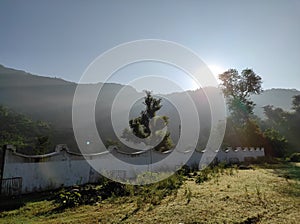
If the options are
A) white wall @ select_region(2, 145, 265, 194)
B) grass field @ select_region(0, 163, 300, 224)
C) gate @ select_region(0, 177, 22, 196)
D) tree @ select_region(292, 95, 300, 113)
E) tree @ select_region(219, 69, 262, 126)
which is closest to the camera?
grass field @ select_region(0, 163, 300, 224)

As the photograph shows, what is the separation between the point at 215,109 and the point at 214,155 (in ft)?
62.6

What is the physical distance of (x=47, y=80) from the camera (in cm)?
7525

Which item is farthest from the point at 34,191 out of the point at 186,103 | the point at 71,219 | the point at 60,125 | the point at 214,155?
the point at 60,125

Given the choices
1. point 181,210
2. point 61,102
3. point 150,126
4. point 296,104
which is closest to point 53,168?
point 181,210

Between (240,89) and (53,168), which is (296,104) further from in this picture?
(53,168)

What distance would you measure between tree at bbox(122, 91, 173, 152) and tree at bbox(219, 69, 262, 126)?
46.6ft

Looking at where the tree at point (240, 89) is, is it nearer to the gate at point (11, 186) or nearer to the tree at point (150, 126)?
the tree at point (150, 126)

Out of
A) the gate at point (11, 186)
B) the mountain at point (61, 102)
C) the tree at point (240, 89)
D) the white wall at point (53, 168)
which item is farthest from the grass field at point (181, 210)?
the tree at point (240, 89)

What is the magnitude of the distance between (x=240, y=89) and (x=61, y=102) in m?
46.8

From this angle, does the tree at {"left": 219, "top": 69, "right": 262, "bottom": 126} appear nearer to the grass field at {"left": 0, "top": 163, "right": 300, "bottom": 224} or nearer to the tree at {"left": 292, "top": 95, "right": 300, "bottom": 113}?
the tree at {"left": 292, "top": 95, "right": 300, "bottom": 113}

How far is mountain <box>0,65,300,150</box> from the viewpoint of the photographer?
3809 centimetres

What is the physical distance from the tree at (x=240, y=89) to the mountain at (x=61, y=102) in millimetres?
2813

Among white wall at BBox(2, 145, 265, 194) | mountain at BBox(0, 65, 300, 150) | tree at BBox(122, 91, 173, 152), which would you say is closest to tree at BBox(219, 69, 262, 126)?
mountain at BBox(0, 65, 300, 150)

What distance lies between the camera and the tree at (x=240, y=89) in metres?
33.2
